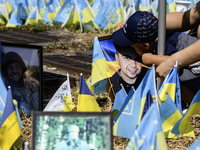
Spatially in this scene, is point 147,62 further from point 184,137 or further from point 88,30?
point 88,30

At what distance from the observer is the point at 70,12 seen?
11.0m

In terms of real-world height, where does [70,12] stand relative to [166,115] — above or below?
above

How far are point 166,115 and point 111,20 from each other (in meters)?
7.19

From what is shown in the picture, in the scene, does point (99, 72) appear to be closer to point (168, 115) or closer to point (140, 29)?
point (140, 29)

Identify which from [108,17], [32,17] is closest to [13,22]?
[32,17]

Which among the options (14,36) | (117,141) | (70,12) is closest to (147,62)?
(117,141)

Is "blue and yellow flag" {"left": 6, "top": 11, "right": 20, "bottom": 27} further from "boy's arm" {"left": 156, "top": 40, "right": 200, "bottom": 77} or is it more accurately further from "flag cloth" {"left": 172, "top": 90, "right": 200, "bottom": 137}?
"flag cloth" {"left": 172, "top": 90, "right": 200, "bottom": 137}

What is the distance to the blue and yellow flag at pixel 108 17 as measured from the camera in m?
10.1

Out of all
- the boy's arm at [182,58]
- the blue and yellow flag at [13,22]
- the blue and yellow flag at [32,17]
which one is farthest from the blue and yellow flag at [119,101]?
the blue and yellow flag at [32,17]

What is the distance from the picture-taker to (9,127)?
300cm

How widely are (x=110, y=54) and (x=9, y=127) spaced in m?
1.53

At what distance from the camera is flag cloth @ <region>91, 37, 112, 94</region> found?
13.2 ft

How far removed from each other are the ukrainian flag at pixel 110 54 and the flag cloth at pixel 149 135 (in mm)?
1870

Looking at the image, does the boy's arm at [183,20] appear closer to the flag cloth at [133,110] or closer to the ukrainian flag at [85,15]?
the flag cloth at [133,110]
